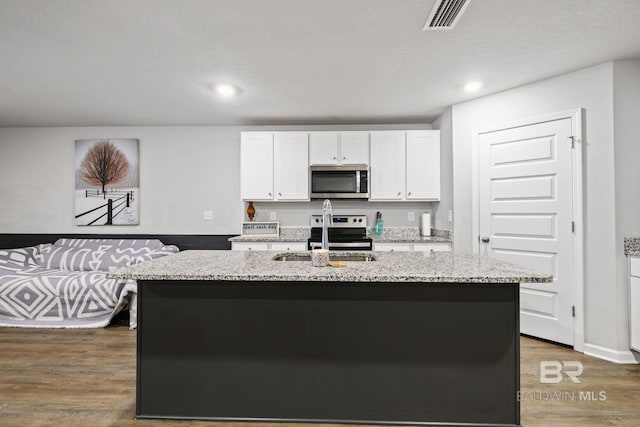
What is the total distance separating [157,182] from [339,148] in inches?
99.9

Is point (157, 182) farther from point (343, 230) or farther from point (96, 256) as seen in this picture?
point (343, 230)

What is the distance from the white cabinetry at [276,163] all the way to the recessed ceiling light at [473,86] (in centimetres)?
185

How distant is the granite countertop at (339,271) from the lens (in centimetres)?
149

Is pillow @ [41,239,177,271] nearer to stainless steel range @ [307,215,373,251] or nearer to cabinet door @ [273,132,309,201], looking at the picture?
cabinet door @ [273,132,309,201]

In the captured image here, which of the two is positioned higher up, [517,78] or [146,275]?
[517,78]

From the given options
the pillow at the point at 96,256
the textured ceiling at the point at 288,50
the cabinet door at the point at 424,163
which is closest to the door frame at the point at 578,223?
the textured ceiling at the point at 288,50

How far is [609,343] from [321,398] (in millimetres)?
2403

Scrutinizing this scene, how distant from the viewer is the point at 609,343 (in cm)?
256

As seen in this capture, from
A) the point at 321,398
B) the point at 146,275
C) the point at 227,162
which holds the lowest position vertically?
the point at 321,398

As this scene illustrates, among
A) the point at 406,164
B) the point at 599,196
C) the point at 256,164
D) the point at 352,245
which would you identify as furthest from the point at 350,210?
the point at 599,196

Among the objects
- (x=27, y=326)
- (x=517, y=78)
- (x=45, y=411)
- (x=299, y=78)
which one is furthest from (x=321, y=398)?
(x=27, y=326)

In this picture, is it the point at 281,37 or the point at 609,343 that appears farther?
the point at 609,343

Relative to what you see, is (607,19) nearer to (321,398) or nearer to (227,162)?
(321,398)

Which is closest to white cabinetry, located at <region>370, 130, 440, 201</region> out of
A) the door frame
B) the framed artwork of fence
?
the door frame
